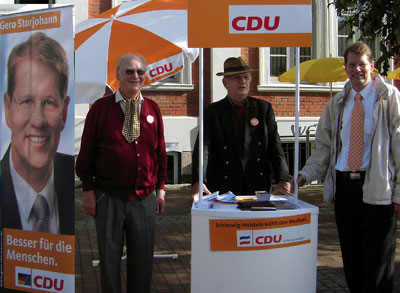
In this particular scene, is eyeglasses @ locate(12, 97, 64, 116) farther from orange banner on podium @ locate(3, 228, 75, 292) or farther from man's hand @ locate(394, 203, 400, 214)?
man's hand @ locate(394, 203, 400, 214)

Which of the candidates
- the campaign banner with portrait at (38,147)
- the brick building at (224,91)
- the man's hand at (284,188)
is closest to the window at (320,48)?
the brick building at (224,91)

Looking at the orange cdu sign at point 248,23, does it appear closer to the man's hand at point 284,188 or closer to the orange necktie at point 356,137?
the orange necktie at point 356,137

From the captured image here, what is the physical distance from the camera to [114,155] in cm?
380

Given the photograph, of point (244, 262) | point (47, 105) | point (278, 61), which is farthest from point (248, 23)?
point (278, 61)

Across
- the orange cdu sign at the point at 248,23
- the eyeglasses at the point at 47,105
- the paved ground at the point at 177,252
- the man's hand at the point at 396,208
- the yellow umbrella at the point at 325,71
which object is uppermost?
the yellow umbrella at the point at 325,71

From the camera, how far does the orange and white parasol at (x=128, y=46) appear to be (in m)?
5.23

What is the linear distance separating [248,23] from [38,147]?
191 cm

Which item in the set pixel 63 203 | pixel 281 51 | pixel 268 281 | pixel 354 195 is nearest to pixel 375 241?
pixel 354 195

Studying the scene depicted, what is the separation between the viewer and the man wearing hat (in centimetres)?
426

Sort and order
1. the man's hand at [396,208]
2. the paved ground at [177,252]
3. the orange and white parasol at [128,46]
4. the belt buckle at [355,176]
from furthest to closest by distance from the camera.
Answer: the orange and white parasol at [128,46] < the paved ground at [177,252] < the belt buckle at [355,176] < the man's hand at [396,208]

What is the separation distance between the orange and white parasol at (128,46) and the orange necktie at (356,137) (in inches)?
80.5

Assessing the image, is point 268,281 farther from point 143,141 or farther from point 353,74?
point 353,74

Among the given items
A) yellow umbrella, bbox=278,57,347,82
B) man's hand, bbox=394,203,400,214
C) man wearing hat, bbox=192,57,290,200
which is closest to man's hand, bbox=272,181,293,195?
man wearing hat, bbox=192,57,290,200

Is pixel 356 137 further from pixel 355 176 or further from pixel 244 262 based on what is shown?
pixel 244 262
